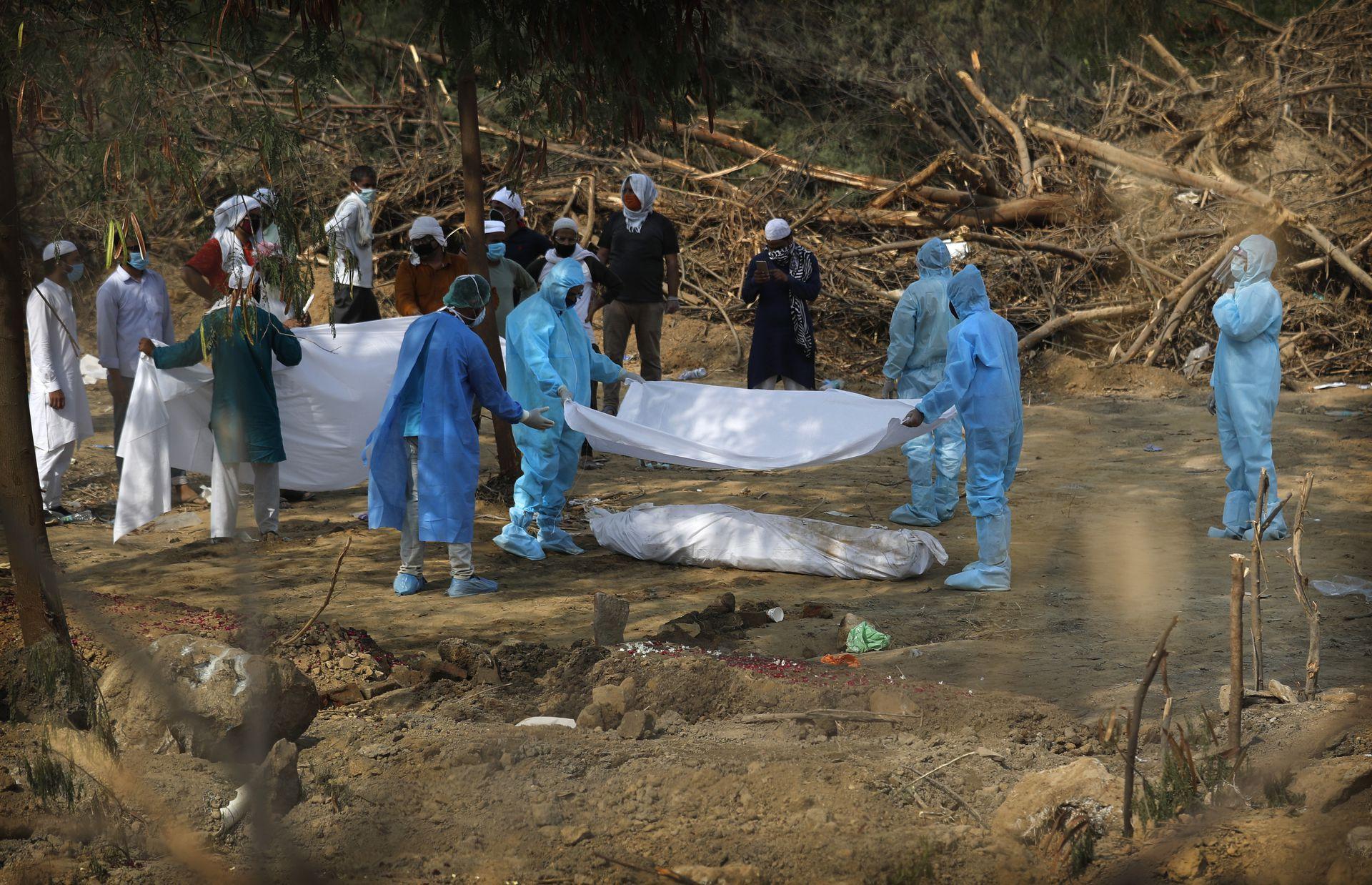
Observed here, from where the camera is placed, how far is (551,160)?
15289 millimetres

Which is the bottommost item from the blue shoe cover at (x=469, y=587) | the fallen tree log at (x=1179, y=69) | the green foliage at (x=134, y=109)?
the blue shoe cover at (x=469, y=587)

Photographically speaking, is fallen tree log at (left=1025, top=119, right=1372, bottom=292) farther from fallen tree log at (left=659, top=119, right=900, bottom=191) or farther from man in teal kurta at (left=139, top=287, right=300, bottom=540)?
man in teal kurta at (left=139, top=287, right=300, bottom=540)

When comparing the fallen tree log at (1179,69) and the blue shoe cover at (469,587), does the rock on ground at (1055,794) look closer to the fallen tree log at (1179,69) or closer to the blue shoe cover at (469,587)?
the blue shoe cover at (469,587)

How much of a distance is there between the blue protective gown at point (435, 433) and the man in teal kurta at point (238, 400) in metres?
1.00

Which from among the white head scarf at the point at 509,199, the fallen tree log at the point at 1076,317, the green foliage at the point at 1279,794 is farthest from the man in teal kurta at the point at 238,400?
the fallen tree log at the point at 1076,317

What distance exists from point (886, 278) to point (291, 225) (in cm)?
964

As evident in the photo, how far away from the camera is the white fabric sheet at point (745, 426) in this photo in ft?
22.3

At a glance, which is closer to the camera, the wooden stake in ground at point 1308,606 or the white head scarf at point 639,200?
the wooden stake in ground at point 1308,606

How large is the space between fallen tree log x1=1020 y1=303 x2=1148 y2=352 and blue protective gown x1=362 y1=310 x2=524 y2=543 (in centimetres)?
772

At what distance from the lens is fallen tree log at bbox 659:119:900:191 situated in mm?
14789

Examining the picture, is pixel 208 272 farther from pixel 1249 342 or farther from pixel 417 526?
pixel 1249 342

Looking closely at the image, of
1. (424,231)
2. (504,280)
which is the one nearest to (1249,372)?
(504,280)

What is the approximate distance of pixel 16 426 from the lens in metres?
4.45

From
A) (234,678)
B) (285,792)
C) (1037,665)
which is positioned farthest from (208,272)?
(1037,665)
